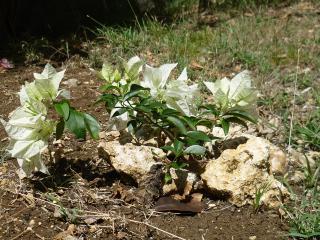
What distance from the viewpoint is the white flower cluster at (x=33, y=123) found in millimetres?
1937

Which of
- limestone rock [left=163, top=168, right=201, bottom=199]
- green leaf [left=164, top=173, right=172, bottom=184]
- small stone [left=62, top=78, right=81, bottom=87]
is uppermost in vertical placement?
green leaf [left=164, top=173, right=172, bottom=184]

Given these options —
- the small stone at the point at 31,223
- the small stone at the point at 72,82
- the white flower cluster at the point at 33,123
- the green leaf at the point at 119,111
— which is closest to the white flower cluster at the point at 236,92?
the green leaf at the point at 119,111

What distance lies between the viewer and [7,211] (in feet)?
6.52

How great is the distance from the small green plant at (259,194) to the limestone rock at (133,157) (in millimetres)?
387

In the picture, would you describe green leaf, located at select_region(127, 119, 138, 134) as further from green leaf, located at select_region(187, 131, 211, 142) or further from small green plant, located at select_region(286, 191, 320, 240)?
small green plant, located at select_region(286, 191, 320, 240)

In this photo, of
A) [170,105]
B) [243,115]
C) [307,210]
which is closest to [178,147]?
[170,105]

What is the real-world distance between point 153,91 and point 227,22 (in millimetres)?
2434

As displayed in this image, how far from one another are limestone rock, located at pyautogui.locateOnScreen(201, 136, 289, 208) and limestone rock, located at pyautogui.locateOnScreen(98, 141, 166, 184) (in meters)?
0.21

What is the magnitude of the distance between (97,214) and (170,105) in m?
0.50

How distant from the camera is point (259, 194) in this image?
1.95 metres

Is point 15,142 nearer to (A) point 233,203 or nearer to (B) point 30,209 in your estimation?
(B) point 30,209

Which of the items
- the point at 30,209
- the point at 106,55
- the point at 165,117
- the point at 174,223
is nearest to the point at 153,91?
the point at 165,117

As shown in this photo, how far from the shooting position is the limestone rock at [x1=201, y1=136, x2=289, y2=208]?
201cm

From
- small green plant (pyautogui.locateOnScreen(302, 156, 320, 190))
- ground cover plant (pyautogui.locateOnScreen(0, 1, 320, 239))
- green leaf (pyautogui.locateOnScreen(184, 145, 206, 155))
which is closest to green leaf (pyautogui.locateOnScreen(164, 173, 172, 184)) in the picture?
ground cover plant (pyautogui.locateOnScreen(0, 1, 320, 239))
